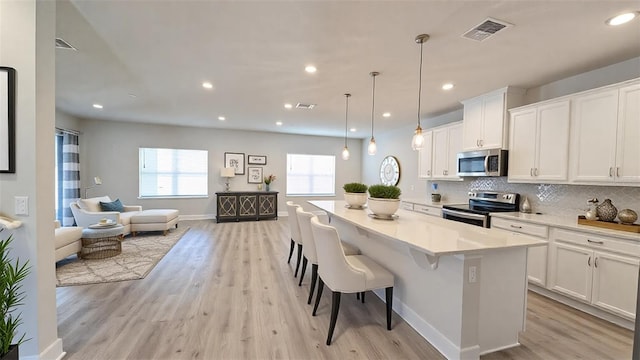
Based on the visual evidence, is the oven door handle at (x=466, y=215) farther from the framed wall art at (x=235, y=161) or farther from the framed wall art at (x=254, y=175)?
the framed wall art at (x=235, y=161)

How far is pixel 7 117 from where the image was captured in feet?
5.30

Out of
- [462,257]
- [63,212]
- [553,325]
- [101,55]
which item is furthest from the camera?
[63,212]

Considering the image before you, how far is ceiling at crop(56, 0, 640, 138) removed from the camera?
1.95m

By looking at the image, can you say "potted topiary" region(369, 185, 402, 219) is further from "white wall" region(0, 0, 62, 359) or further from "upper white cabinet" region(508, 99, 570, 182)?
"white wall" region(0, 0, 62, 359)

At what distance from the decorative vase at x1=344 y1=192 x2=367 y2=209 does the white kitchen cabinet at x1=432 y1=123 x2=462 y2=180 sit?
7.11 ft

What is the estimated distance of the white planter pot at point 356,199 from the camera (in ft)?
10.6

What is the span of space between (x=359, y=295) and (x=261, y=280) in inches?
47.3

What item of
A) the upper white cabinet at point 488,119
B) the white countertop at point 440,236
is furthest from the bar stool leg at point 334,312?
the upper white cabinet at point 488,119

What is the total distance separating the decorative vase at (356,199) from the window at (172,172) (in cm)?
529

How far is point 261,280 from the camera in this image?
10.6 feet

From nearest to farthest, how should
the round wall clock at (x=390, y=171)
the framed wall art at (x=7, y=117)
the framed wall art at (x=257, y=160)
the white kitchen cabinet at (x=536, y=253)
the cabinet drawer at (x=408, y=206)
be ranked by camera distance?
the framed wall art at (x=7, y=117), the white kitchen cabinet at (x=536, y=253), the cabinet drawer at (x=408, y=206), the round wall clock at (x=390, y=171), the framed wall art at (x=257, y=160)

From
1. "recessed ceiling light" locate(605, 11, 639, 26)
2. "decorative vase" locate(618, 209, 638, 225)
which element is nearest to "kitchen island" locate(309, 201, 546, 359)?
"decorative vase" locate(618, 209, 638, 225)

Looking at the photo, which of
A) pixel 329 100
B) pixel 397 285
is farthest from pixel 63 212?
pixel 397 285

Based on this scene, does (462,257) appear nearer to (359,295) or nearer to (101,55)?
(359,295)
